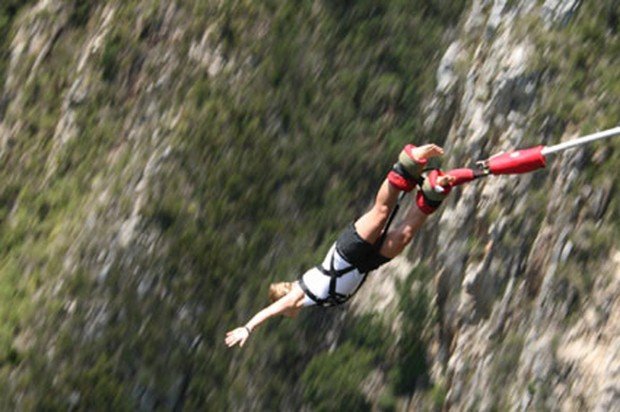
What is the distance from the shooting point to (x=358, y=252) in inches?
642

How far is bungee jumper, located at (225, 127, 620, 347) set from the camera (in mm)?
15227

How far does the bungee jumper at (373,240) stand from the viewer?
1523cm

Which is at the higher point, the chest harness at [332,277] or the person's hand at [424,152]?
the person's hand at [424,152]

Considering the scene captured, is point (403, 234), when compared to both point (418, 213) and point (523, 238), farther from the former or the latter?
point (523, 238)

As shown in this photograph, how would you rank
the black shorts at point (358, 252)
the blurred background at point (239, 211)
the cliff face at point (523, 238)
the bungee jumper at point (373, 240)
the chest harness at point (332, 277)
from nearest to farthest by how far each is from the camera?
the bungee jumper at point (373, 240), the black shorts at point (358, 252), the chest harness at point (332, 277), the cliff face at point (523, 238), the blurred background at point (239, 211)

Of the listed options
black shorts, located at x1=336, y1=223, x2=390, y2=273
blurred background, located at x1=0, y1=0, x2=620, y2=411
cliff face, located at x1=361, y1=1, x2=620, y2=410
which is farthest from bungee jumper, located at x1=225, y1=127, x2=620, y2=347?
blurred background, located at x1=0, y1=0, x2=620, y2=411

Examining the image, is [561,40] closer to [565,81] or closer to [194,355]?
[565,81]

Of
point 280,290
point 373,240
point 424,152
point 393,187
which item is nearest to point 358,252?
point 373,240

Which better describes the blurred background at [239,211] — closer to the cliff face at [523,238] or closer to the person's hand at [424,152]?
the cliff face at [523,238]

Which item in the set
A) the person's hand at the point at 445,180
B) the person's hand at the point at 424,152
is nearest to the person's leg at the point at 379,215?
the person's hand at the point at 424,152

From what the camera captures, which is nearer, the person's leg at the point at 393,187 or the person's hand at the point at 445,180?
the person's hand at the point at 445,180

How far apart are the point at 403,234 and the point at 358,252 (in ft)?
2.31

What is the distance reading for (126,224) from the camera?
20781 millimetres

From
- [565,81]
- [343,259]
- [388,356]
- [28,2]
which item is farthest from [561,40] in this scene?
[28,2]
